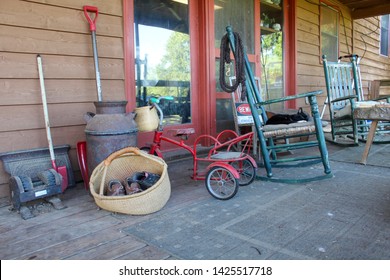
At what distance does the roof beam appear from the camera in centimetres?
651

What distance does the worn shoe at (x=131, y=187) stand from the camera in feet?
6.67

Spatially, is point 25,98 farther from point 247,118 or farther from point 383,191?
point 383,191

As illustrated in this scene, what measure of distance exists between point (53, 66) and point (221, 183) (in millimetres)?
1501

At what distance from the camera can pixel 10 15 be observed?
7.35ft

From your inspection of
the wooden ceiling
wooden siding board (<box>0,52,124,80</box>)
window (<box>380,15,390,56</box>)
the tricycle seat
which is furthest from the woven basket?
window (<box>380,15,390,56</box>)

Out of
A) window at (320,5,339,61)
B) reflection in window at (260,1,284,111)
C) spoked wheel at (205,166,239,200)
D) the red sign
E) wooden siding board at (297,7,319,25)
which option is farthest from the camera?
window at (320,5,339,61)

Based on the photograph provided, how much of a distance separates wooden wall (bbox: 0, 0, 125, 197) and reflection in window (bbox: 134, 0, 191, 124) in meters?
0.31

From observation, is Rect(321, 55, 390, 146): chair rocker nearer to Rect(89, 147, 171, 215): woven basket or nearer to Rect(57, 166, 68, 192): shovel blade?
Rect(89, 147, 171, 215): woven basket

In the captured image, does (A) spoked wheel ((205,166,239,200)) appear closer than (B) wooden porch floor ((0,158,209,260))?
No

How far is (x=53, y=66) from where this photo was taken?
8.05ft

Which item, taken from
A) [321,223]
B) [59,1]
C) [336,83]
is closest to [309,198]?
[321,223]

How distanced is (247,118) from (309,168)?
90 cm

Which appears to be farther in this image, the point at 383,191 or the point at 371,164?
the point at 371,164

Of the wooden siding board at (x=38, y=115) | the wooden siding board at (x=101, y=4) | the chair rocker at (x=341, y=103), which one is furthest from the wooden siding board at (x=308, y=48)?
the wooden siding board at (x=38, y=115)
